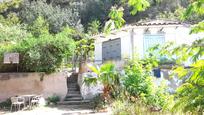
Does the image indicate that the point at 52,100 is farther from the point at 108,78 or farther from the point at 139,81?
the point at 139,81

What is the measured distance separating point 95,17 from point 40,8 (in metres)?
6.99

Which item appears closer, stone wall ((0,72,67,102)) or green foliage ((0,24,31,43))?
stone wall ((0,72,67,102))

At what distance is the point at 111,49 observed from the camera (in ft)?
88.6

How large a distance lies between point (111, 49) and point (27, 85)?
823cm

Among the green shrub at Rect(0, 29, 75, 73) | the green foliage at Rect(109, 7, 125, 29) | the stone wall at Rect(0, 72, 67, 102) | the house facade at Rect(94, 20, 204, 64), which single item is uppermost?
the house facade at Rect(94, 20, 204, 64)

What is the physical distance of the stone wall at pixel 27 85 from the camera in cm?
2091

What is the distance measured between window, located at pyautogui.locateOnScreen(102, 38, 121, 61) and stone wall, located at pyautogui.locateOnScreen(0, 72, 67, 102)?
245 inches

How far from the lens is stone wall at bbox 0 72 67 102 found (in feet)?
68.6

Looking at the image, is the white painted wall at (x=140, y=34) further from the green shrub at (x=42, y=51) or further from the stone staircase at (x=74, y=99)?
the green shrub at (x=42, y=51)

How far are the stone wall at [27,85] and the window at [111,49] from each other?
20.4 ft

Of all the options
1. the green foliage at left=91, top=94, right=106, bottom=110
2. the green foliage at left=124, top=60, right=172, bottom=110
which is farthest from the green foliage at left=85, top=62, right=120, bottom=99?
the green foliage at left=124, top=60, right=172, bottom=110

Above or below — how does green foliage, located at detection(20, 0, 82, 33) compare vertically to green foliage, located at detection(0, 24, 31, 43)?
above

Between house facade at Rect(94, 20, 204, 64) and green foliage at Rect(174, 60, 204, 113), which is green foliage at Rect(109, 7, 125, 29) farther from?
house facade at Rect(94, 20, 204, 64)

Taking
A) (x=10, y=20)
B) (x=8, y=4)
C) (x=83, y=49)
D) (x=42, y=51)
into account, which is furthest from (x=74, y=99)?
(x=8, y=4)
